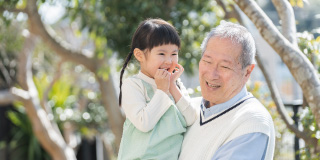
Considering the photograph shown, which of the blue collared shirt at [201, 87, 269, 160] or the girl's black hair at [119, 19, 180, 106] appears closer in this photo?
the blue collared shirt at [201, 87, 269, 160]

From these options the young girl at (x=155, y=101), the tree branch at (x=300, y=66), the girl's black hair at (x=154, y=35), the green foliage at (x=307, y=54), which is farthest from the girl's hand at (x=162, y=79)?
the green foliage at (x=307, y=54)

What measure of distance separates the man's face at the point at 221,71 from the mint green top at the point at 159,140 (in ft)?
0.70

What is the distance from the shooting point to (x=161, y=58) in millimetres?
2236

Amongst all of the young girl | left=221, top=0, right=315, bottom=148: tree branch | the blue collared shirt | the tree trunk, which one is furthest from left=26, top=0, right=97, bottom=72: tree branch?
the blue collared shirt

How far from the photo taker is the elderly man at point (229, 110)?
173 cm

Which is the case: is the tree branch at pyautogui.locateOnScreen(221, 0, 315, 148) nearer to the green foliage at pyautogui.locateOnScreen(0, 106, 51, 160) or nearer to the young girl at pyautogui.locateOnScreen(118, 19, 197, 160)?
the young girl at pyautogui.locateOnScreen(118, 19, 197, 160)

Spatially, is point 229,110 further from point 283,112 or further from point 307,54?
point 283,112

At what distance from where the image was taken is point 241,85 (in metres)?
1.98

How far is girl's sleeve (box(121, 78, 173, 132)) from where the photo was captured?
2.08 m

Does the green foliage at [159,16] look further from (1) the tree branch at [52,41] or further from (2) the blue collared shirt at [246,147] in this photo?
(2) the blue collared shirt at [246,147]

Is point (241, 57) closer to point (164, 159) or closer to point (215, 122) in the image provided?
point (215, 122)

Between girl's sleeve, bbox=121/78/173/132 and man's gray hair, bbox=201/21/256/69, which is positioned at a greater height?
man's gray hair, bbox=201/21/256/69

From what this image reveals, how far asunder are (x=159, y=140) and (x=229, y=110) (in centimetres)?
33

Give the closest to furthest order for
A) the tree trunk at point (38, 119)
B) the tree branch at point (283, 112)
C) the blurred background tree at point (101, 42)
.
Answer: the tree branch at point (283, 112) < the blurred background tree at point (101, 42) < the tree trunk at point (38, 119)
